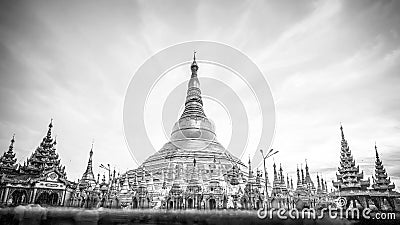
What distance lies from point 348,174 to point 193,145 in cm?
2559

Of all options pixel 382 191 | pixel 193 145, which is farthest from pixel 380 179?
pixel 193 145

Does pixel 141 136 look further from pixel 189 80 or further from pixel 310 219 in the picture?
pixel 310 219

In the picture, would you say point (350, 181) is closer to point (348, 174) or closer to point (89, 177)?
point (348, 174)

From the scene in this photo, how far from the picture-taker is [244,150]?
45.9 meters

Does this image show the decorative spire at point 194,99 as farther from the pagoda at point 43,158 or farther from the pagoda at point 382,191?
the pagoda at point 382,191

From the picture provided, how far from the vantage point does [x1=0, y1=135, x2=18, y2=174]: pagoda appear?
115 feet

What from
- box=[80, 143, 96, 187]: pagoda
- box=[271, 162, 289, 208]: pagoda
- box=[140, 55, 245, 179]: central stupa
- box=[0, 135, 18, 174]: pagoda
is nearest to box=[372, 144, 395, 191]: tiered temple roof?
box=[271, 162, 289, 208]: pagoda

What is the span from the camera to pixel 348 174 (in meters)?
32.5

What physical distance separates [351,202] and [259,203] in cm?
1087

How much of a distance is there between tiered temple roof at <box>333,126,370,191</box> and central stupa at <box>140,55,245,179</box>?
17.3m

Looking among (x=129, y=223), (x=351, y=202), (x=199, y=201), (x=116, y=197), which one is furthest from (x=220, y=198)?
(x=129, y=223)

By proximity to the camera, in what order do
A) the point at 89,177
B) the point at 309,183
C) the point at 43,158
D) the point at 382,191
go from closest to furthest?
the point at 382,191 < the point at 43,158 < the point at 89,177 < the point at 309,183

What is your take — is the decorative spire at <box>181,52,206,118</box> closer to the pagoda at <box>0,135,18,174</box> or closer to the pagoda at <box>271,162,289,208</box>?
the pagoda at <box>271,162,289,208</box>

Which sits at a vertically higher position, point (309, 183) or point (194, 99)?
point (194, 99)
